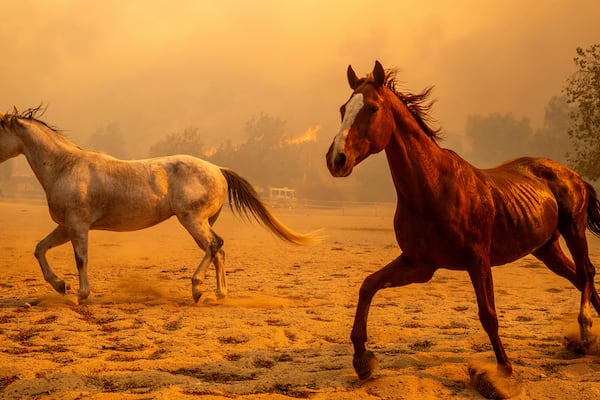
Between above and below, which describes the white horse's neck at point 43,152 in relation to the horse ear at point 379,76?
below

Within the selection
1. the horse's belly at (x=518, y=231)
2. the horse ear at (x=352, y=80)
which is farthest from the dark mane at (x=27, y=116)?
the horse's belly at (x=518, y=231)

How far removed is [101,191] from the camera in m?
5.59

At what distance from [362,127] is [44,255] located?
15.1 ft

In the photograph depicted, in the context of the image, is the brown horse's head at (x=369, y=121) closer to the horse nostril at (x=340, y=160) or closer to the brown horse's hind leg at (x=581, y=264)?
the horse nostril at (x=340, y=160)

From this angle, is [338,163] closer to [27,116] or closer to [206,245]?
Result: [206,245]

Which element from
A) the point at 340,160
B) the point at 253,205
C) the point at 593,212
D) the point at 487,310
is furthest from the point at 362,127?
the point at 253,205

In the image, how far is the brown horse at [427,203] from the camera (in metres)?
2.75

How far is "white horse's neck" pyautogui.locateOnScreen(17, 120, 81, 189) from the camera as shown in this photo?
561 cm

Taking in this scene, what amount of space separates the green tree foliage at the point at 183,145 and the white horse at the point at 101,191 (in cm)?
5181

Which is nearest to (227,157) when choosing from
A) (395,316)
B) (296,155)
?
(296,155)

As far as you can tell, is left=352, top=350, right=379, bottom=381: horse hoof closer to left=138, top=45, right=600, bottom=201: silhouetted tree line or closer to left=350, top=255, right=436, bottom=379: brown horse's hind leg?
left=350, top=255, right=436, bottom=379: brown horse's hind leg

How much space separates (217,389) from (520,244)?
2127 millimetres

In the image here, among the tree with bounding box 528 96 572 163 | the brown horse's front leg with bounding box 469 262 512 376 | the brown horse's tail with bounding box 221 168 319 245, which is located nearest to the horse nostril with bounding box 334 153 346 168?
the brown horse's front leg with bounding box 469 262 512 376

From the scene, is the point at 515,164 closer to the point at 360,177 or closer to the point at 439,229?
the point at 439,229
